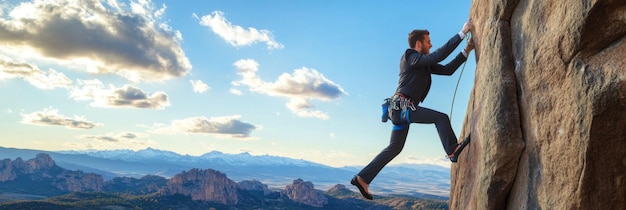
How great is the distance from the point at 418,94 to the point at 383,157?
4.59 feet

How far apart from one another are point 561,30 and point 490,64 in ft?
4.82

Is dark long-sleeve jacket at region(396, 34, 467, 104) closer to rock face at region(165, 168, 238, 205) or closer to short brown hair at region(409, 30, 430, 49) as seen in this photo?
short brown hair at region(409, 30, 430, 49)

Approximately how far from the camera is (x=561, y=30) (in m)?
5.44

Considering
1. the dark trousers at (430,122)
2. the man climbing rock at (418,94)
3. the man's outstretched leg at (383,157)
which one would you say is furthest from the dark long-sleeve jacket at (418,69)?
the man's outstretched leg at (383,157)

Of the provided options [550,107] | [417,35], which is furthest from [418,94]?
[550,107]

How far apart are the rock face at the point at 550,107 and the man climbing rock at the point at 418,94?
0.47 meters

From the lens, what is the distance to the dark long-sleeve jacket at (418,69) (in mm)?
7570

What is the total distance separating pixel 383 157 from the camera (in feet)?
28.0

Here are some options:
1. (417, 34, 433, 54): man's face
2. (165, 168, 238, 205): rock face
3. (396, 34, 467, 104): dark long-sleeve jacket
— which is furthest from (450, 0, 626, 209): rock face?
(165, 168, 238, 205): rock face

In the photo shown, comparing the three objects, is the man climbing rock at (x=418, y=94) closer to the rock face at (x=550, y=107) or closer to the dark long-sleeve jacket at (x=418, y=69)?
the dark long-sleeve jacket at (x=418, y=69)

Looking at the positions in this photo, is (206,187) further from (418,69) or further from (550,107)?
(550,107)

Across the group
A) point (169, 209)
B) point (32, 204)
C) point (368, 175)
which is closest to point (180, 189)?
point (169, 209)

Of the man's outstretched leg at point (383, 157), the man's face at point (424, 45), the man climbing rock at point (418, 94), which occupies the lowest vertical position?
the man's outstretched leg at point (383, 157)

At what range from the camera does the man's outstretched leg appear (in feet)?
27.4
